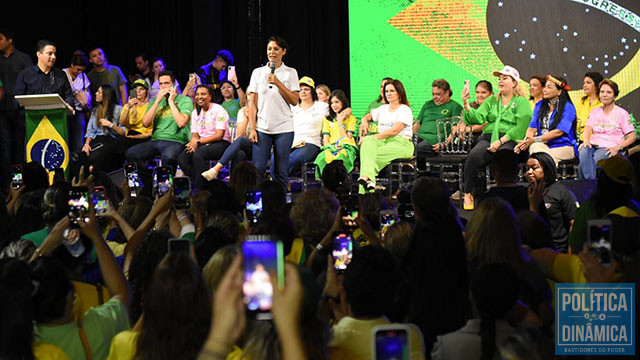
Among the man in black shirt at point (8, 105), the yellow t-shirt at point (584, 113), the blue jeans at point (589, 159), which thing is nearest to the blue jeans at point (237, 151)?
the man in black shirt at point (8, 105)

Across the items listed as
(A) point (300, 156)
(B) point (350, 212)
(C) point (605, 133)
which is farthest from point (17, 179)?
(C) point (605, 133)

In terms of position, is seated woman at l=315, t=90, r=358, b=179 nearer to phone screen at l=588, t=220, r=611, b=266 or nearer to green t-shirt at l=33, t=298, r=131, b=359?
phone screen at l=588, t=220, r=611, b=266

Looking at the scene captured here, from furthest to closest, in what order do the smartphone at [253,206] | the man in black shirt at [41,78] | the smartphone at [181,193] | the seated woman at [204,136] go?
the seated woman at [204,136], the man in black shirt at [41,78], the smartphone at [253,206], the smartphone at [181,193]

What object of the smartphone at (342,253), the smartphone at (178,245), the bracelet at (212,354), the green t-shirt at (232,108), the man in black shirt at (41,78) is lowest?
the bracelet at (212,354)

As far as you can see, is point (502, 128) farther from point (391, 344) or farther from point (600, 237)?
point (391, 344)

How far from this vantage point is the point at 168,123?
25.8ft

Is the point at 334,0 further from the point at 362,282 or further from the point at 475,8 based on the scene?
the point at 362,282

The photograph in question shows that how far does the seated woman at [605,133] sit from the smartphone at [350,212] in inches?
177

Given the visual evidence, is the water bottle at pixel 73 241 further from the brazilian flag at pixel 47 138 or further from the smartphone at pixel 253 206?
the brazilian flag at pixel 47 138

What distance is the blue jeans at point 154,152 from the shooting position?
771cm

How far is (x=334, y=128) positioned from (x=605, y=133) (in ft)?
8.63

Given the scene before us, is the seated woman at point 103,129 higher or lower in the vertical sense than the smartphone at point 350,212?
higher

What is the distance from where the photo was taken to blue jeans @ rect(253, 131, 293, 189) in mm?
6734

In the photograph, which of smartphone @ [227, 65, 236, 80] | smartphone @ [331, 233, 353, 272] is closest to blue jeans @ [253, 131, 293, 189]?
smartphone @ [227, 65, 236, 80]
